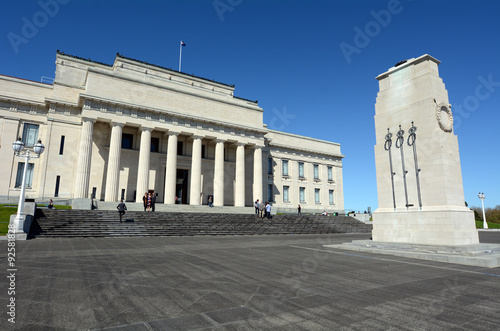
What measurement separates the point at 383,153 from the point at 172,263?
37.5ft

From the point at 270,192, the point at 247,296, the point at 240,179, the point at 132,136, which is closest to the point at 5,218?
the point at 132,136

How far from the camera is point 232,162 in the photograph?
43281 mm

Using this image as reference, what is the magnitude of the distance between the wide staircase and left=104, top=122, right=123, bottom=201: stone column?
6.76 m

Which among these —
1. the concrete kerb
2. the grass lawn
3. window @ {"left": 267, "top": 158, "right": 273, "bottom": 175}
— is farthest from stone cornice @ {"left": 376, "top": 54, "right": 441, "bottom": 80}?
window @ {"left": 267, "top": 158, "right": 273, "bottom": 175}

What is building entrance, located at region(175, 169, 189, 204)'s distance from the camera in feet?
133

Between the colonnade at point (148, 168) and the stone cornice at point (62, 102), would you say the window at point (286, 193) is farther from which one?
the stone cornice at point (62, 102)

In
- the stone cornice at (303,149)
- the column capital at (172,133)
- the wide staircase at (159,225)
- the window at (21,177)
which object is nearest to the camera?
the wide staircase at (159,225)

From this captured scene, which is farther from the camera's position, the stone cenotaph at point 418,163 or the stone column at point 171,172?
the stone column at point 171,172

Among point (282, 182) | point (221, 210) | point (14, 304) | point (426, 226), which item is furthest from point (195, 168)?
point (14, 304)

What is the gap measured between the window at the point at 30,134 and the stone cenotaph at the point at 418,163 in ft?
118

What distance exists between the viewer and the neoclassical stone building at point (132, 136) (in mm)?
31312

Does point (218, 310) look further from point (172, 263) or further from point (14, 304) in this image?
point (172, 263)

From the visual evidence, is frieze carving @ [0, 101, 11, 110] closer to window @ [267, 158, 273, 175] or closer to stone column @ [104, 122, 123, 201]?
stone column @ [104, 122, 123, 201]

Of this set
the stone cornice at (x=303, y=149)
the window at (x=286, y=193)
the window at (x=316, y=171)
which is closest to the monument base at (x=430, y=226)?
the window at (x=286, y=193)
